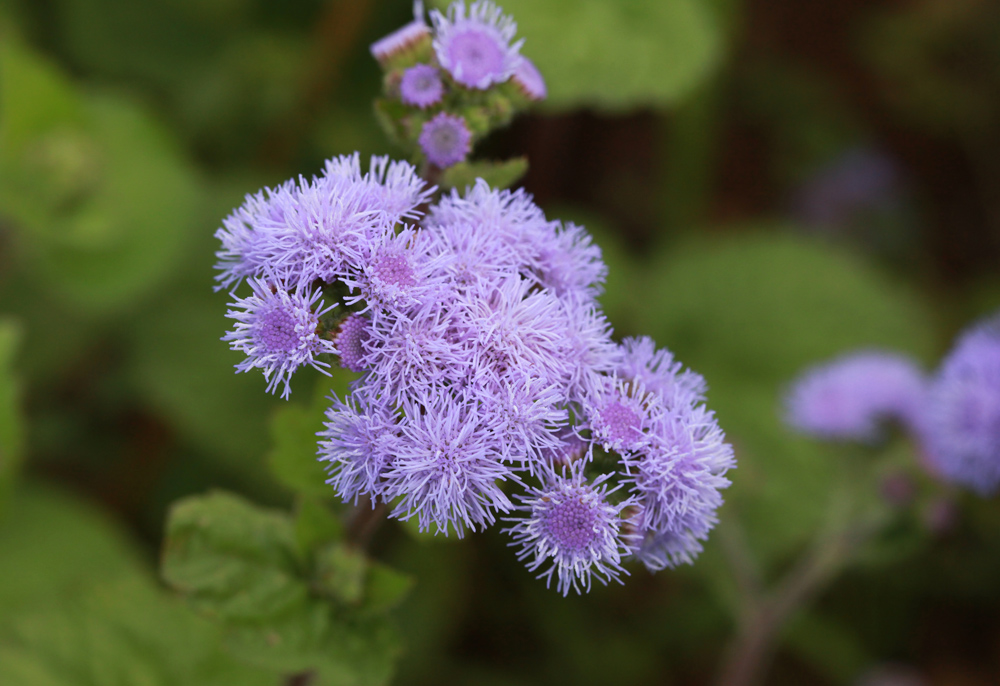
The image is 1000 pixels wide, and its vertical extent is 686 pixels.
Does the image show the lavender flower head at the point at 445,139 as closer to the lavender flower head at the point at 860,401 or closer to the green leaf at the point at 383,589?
the green leaf at the point at 383,589

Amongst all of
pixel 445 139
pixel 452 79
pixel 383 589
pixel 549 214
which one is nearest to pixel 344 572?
pixel 383 589

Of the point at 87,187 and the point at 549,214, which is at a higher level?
the point at 549,214

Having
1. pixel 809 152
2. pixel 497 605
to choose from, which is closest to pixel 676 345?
pixel 497 605

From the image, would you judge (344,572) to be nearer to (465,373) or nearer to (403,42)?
(465,373)

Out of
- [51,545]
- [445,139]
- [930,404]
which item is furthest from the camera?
[51,545]

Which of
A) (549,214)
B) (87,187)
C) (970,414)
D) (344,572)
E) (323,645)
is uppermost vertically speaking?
(549,214)

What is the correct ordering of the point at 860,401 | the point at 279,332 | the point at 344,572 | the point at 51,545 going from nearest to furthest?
the point at 279,332
the point at 344,572
the point at 860,401
the point at 51,545

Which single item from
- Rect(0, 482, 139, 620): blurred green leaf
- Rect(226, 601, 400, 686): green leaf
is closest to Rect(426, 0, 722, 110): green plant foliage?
Rect(226, 601, 400, 686): green leaf
